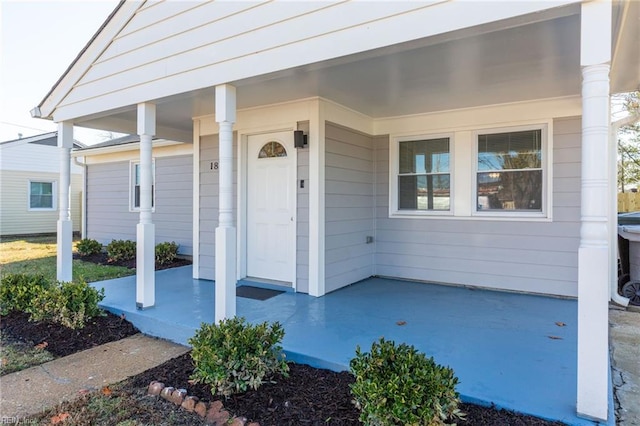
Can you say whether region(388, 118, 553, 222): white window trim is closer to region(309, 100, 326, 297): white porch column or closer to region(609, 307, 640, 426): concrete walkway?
region(609, 307, 640, 426): concrete walkway

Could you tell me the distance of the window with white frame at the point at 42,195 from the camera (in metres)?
14.1

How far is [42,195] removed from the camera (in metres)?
14.4

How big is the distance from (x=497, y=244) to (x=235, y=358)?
3.92 meters

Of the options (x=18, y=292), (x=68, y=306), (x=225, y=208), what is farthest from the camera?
(x=18, y=292)

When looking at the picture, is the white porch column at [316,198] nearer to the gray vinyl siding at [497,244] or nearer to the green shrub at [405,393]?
the gray vinyl siding at [497,244]

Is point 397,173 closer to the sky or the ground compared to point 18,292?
closer to the sky

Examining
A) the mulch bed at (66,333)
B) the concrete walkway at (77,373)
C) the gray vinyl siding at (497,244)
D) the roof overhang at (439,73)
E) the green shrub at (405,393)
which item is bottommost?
the concrete walkway at (77,373)

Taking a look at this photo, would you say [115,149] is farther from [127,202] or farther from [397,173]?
[397,173]

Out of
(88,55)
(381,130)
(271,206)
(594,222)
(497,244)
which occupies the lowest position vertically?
(497,244)

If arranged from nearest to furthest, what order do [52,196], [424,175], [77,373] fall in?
1. [77,373]
2. [424,175]
3. [52,196]

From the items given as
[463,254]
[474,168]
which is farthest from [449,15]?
[463,254]

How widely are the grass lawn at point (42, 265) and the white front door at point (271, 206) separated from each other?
2.35 m

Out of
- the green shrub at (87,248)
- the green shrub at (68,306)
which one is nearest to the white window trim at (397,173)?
the green shrub at (68,306)

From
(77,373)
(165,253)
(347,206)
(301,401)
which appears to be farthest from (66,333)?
(165,253)
